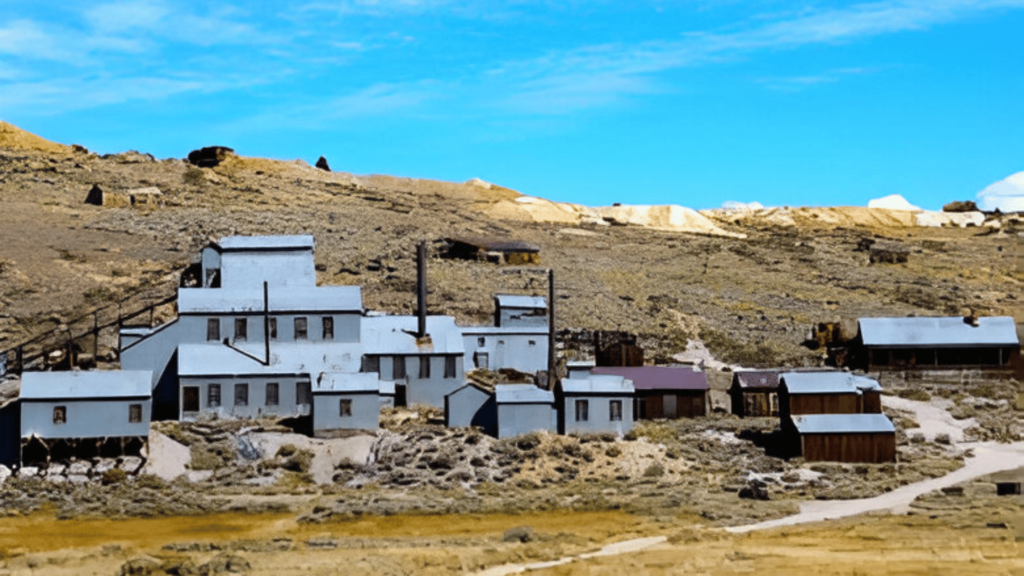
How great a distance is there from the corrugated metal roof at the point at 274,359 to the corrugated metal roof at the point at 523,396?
798cm

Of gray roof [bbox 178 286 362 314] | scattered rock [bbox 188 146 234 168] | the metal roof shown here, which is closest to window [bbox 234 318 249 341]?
gray roof [bbox 178 286 362 314]

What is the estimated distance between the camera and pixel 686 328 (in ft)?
276

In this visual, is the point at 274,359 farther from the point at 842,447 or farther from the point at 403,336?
the point at 842,447

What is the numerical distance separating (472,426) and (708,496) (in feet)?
37.0

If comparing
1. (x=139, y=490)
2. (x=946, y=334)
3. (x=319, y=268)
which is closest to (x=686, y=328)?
(x=946, y=334)

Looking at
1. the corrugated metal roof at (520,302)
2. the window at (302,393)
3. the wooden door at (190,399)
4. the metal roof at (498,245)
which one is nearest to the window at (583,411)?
the window at (302,393)

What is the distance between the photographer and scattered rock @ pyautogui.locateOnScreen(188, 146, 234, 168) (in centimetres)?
13312

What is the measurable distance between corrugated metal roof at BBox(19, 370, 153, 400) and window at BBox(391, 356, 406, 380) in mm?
11204

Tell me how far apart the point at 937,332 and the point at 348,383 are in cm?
3171

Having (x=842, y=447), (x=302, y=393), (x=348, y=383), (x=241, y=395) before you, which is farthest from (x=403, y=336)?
(x=842, y=447)

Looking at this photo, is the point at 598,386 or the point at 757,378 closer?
the point at 598,386

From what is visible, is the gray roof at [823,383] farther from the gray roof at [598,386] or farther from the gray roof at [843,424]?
the gray roof at [598,386]

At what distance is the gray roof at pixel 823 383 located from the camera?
60.3m

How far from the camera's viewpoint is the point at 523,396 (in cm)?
5797
